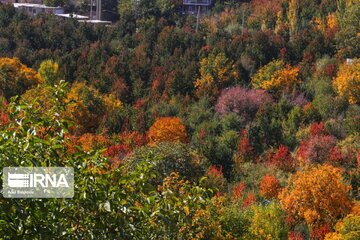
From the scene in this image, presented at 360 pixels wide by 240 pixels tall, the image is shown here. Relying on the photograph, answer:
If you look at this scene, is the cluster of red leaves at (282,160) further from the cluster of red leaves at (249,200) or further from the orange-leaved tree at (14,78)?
the orange-leaved tree at (14,78)

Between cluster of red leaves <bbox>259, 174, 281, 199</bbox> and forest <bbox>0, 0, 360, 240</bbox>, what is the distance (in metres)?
0.09

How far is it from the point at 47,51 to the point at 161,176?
107 ft

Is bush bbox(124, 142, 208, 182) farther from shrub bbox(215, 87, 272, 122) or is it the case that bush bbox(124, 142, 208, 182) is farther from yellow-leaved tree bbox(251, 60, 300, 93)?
yellow-leaved tree bbox(251, 60, 300, 93)

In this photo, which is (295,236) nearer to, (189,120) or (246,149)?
(246,149)

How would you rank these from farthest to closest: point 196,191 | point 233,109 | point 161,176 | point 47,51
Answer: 1. point 47,51
2. point 233,109
3. point 161,176
4. point 196,191

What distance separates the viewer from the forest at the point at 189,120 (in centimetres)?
798

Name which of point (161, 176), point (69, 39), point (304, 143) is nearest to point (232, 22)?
point (69, 39)

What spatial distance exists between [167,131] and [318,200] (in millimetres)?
14385

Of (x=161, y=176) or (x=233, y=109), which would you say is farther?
(x=233, y=109)

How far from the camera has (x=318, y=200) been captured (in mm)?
23859

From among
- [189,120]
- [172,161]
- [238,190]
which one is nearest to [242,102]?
[189,120]

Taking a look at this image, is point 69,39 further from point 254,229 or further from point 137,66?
point 254,229

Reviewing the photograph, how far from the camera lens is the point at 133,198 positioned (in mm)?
8289

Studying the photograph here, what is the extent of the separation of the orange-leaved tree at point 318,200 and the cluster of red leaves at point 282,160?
24.3ft
